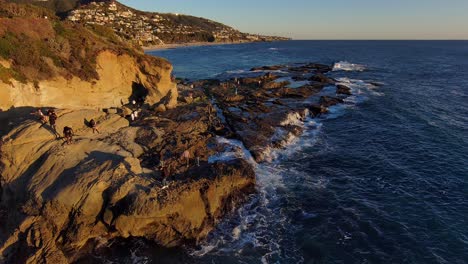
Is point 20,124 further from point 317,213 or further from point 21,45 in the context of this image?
point 317,213

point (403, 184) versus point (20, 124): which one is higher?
point (20, 124)

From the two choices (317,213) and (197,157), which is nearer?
(317,213)

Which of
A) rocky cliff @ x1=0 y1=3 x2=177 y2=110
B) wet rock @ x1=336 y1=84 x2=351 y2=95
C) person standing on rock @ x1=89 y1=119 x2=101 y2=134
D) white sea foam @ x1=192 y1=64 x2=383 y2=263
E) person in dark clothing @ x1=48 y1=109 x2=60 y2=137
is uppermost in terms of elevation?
rocky cliff @ x1=0 y1=3 x2=177 y2=110

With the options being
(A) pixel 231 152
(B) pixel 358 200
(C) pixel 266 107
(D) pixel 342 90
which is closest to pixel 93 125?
Answer: (A) pixel 231 152

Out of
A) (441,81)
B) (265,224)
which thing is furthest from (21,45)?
(441,81)

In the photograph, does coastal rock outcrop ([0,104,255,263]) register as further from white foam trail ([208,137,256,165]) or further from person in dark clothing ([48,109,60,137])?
white foam trail ([208,137,256,165])

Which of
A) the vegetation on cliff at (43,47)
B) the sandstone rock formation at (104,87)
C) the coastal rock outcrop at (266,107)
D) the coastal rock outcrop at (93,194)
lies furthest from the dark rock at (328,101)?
the vegetation on cliff at (43,47)

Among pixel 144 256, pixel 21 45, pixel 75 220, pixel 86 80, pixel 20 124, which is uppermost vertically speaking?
pixel 21 45

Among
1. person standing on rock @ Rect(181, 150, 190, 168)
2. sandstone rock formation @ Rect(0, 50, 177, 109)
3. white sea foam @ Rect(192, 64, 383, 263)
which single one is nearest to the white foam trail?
white sea foam @ Rect(192, 64, 383, 263)
